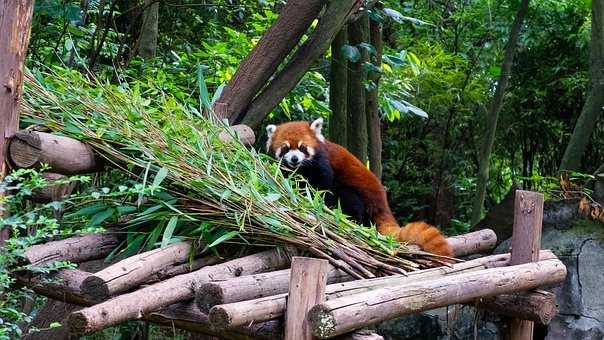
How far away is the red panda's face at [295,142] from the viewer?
195 inches

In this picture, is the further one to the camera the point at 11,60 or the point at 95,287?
the point at 11,60

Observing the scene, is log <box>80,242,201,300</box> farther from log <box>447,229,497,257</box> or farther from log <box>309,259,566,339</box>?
log <box>447,229,497,257</box>

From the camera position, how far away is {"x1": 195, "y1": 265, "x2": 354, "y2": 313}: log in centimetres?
278

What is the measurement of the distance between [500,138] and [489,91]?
46cm

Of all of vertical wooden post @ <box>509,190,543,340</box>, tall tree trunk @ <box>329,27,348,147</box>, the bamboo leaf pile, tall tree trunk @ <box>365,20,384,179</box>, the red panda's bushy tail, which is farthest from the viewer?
tall tree trunk @ <box>365,20,384,179</box>

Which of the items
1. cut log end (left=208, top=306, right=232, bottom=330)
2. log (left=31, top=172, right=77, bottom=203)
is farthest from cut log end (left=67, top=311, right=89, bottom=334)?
log (left=31, top=172, right=77, bottom=203)

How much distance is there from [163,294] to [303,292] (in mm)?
467

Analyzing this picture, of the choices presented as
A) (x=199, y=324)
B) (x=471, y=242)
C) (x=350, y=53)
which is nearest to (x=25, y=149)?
(x=199, y=324)

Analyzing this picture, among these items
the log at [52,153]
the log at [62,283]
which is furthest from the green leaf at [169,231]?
the log at [52,153]

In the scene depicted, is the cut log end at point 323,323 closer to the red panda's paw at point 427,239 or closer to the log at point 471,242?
the red panda's paw at point 427,239

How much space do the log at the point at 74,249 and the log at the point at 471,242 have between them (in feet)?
5.76

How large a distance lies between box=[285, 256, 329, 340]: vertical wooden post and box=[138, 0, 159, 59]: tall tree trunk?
320 cm

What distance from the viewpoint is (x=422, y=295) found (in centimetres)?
314

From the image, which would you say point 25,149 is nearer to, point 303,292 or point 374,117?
point 303,292
